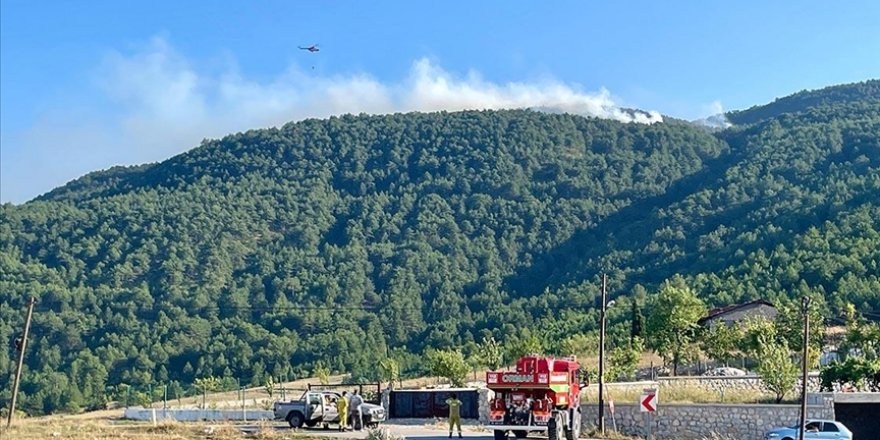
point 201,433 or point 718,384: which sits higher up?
point 718,384

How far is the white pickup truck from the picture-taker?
3759cm

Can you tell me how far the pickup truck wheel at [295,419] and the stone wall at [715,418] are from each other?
1244cm

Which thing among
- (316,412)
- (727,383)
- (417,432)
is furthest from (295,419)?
(727,383)

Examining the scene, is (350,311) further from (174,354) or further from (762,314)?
(762,314)

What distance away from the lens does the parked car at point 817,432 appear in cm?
3062

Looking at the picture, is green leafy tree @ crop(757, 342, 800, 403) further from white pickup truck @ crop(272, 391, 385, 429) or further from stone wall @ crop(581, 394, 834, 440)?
white pickup truck @ crop(272, 391, 385, 429)

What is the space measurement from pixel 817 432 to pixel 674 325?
97.6 ft

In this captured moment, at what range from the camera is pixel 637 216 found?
172 metres

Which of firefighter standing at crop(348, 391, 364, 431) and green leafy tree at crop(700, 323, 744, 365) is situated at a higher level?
green leafy tree at crop(700, 323, 744, 365)

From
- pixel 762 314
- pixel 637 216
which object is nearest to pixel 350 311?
pixel 637 216

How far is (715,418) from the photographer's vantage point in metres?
34.2

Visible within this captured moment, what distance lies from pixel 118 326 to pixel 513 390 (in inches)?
4321

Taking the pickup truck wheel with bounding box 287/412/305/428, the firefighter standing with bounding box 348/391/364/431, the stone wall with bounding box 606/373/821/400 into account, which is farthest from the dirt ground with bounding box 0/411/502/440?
the stone wall with bounding box 606/373/821/400

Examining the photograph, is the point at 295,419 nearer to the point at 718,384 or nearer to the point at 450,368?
the point at 450,368
